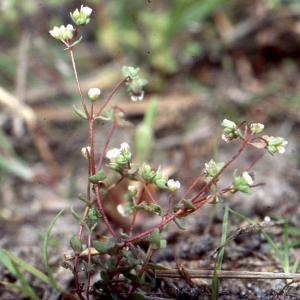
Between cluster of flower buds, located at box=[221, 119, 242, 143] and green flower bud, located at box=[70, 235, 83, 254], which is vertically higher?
cluster of flower buds, located at box=[221, 119, 242, 143]

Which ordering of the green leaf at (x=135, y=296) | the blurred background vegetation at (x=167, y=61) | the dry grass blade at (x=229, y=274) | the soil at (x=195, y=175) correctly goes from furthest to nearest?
the blurred background vegetation at (x=167, y=61)
the soil at (x=195, y=175)
the dry grass blade at (x=229, y=274)
the green leaf at (x=135, y=296)

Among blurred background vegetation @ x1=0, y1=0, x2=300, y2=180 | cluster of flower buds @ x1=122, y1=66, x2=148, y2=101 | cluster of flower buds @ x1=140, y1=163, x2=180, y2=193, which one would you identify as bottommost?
cluster of flower buds @ x1=140, y1=163, x2=180, y2=193

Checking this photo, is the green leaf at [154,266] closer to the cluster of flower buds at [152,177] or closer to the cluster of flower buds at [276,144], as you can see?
the cluster of flower buds at [152,177]

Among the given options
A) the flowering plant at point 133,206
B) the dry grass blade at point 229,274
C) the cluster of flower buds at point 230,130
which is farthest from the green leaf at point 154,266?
the cluster of flower buds at point 230,130

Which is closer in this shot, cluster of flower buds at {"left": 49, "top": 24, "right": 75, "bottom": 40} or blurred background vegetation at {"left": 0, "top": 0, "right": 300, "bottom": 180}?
cluster of flower buds at {"left": 49, "top": 24, "right": 75, "bottom": 40}

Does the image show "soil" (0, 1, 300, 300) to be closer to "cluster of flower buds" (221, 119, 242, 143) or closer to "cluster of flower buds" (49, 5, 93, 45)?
"cluster of flower buds" (221, 119, 242, 143)

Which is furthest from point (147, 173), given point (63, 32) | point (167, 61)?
point (167, 61)

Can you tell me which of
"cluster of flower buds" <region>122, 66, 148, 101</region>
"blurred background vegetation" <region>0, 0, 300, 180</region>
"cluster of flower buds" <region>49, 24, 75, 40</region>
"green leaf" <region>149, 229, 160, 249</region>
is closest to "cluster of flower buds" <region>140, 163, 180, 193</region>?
"green leaf" <region>149, 229, 160, 249</region>

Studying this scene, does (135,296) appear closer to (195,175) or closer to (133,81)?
(133,81)
